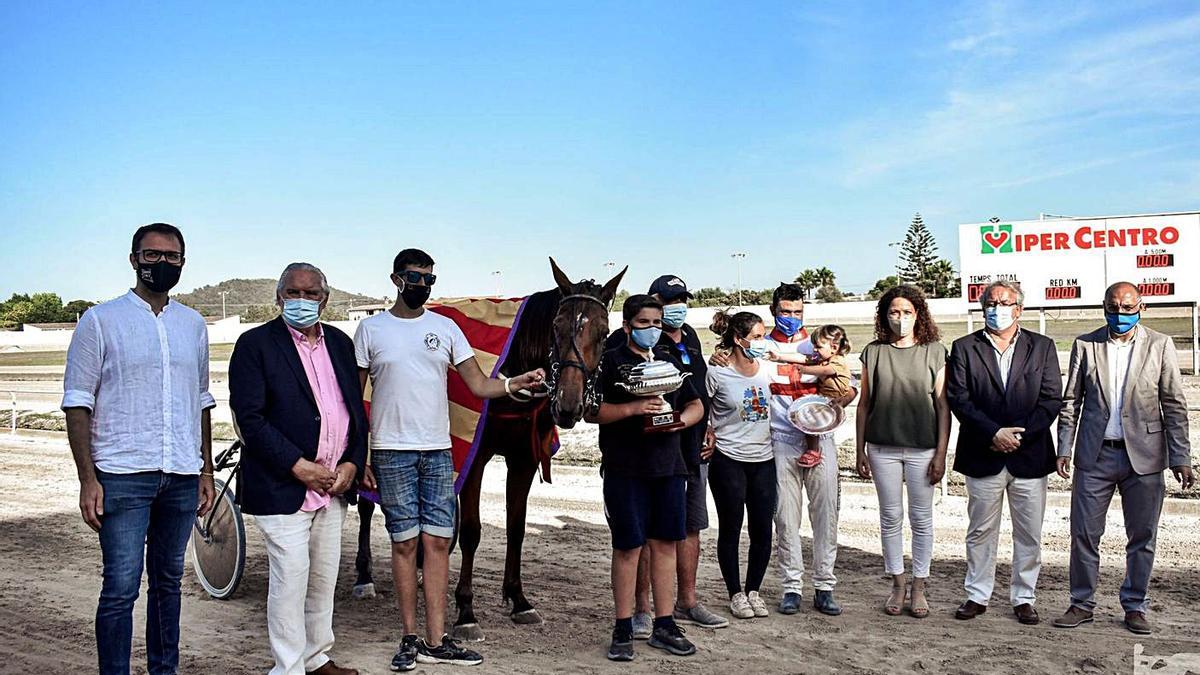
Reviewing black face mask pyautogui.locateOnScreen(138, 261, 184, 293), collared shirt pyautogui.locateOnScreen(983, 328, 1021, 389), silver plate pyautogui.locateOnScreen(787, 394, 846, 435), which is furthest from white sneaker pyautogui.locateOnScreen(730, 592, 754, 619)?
black face mask pyautogui.locateOnScreen(138, 261, 184, 293)

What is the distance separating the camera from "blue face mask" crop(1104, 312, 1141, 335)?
5.66 metres

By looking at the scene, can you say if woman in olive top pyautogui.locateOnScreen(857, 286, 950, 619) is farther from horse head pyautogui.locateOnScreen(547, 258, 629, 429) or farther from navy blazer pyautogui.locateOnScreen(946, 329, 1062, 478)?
horse head pyautogui.locateOnScreen(547, 258, 629, 429)

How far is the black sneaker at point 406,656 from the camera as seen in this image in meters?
4.95

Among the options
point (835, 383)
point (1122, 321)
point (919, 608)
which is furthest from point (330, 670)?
point (1122, 321)

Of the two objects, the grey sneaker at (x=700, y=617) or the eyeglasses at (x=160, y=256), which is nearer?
the eyeglasses at (x=160, y=256)

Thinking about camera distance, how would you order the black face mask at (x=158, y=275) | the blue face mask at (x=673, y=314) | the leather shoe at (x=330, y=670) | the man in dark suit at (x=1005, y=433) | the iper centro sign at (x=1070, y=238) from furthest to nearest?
the iper centro sign at (x=1070, y=238), the man in dark suit at (x=1005, y=433), the blue face mask at (x=673, y=314), the leather shoe at (x=330, y=670), the black face mask at (x=158, y=275)

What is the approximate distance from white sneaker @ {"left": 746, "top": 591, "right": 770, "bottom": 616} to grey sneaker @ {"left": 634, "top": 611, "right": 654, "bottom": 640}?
70 centimetres

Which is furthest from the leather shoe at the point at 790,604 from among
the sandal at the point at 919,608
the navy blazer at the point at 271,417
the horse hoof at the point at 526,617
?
the navy blazer at the point at 271,417

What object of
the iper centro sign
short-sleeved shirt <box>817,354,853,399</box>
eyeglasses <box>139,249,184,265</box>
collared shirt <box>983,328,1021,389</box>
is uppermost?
the iper centro sign

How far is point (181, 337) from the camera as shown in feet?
13.9

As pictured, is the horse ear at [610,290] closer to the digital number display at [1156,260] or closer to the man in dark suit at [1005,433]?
the man in dark suit at [1005,433]

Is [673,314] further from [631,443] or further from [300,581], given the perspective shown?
[300,581]

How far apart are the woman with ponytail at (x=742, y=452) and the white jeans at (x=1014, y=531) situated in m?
1.29

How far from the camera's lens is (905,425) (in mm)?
5879
